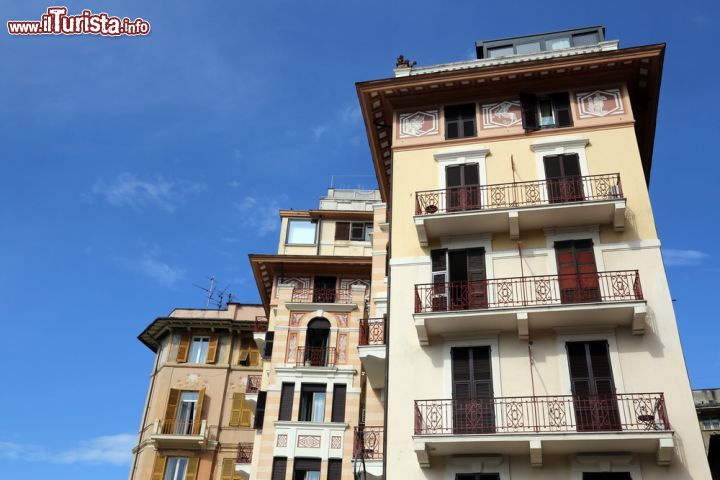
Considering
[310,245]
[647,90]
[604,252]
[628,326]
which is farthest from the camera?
[310,245]

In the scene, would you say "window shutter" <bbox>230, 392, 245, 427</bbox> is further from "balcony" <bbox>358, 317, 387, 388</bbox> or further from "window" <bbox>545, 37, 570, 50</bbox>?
"window" <bbox>545, 37, 570, 50</bbox>

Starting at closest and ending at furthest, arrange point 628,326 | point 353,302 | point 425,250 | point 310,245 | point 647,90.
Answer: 1. point 628,326
2. point 425,250
3. point 647,90
4. point 353,302
5. point 310,245

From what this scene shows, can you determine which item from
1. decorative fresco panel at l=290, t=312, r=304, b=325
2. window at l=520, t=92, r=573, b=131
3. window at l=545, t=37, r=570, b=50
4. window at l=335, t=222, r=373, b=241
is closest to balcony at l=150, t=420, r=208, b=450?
decorative fresco panel at l=290, t=312, r=304, b=325

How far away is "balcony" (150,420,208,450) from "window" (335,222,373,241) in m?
13.2

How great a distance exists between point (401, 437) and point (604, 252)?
8003mm

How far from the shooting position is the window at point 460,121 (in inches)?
888

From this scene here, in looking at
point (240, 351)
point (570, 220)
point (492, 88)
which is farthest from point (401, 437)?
point (240, 351)

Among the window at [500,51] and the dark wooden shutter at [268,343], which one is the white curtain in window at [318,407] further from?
the window at [500,51]

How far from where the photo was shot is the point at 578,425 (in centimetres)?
1672

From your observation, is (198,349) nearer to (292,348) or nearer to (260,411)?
(292,348)

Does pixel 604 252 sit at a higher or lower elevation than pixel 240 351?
lower

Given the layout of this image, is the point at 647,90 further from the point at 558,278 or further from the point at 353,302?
the point at 353,302

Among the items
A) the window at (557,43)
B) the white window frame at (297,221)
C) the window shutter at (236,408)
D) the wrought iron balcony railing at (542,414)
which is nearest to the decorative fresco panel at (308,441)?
the window shutter at (236,408)

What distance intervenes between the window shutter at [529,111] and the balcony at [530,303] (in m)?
5.58
